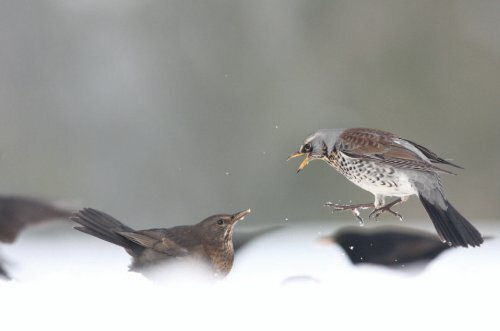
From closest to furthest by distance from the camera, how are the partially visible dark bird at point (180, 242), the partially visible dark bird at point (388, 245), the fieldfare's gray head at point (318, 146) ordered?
1. the partially visible dark bird at point (180, 242)
2. the fieldfare's gray head at point (318, 146)
3. the partially visible dark bird at point (388, 245)

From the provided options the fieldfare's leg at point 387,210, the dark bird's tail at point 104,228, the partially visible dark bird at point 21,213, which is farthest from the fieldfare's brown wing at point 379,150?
the partially visible dark bird at point 21,213

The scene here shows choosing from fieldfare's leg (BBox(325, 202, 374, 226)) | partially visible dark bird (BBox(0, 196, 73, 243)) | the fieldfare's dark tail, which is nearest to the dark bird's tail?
partially visible dark bird (BBox(0, 196, 73, 243))

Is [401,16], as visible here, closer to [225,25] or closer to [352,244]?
[225,25]

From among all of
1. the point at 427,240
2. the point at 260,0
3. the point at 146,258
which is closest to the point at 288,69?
the point at 260,0

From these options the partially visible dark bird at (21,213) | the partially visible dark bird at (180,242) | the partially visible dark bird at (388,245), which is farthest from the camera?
the partially visible dark bird at (21,213)

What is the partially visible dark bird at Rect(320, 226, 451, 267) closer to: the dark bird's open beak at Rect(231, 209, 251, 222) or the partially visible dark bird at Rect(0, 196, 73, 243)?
the dark bird's open beak at Rect(231, 209, 251, 222)

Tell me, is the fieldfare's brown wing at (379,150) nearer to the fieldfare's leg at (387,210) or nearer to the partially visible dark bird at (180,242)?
the fieldfare's leg at (387,210)

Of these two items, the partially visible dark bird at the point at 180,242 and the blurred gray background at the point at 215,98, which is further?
the blurred gray background at the point at 215,98

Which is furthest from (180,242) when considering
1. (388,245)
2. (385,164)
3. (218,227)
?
(388,245)
